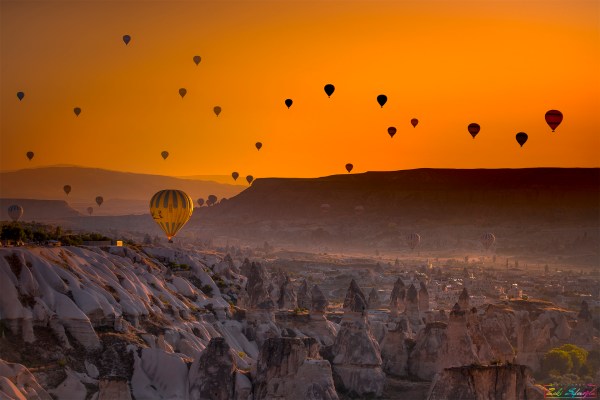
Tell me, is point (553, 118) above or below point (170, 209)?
above

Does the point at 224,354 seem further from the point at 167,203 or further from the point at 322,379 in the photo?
the point at 167,203

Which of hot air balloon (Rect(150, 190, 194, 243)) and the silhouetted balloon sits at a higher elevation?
the silhouetted balloon

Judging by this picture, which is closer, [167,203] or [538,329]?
[538,329]

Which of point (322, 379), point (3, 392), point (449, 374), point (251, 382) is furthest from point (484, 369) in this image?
point (3, 392)

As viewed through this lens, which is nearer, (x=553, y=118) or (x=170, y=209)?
(x=553, y=118)

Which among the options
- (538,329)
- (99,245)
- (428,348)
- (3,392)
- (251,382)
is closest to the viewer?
(3,392)
